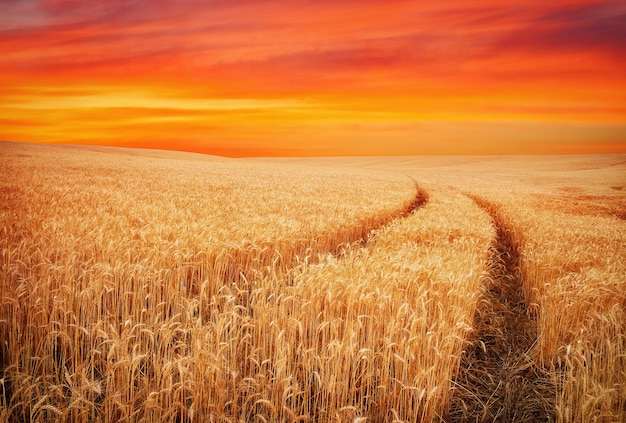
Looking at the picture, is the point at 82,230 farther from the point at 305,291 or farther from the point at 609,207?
the point at 609,207

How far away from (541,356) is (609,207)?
2925 centimetres

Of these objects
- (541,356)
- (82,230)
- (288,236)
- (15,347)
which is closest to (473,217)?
(288,236)

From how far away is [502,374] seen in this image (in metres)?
5.15

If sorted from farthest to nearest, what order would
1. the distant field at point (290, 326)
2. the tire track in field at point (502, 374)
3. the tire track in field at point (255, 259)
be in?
the tire track in field at point (255, 259) < the tire track in field at point (502, 374) < the distant field at point (290, 326)

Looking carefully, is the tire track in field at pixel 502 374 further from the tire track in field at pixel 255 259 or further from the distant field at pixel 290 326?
the tire track in field at pixel 255 259

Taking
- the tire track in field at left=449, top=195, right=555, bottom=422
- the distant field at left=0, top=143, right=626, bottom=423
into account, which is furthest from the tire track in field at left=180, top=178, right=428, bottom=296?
the tire track in field at left=449, top=195, right=555, bottom=422

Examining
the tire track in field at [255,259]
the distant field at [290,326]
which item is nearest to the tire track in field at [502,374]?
the distant field at [290,326]

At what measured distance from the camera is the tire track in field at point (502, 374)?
4383 mm

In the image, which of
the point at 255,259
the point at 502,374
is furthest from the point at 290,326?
the point at 502,374

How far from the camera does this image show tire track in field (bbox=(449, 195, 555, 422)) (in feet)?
14.4

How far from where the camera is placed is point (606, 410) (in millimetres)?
3527

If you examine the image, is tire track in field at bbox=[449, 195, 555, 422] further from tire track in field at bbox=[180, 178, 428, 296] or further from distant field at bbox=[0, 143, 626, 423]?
tire track in field at bbox=[180, 178, 428, 296]

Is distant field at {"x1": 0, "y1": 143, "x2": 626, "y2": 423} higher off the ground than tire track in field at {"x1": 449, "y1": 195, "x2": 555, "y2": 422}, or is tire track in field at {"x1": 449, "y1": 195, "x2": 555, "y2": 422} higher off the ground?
distant field at {"x1": 0, "y1": 143, "x2": 626, "y2": 423}

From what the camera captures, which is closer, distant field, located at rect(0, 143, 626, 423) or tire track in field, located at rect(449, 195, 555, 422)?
distant field, located at rect(0, 143, 626, 423)
